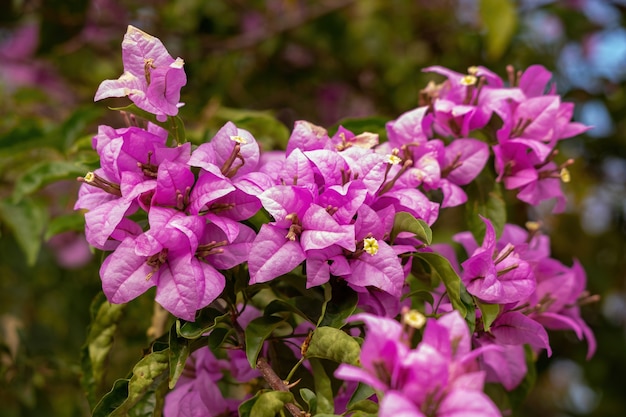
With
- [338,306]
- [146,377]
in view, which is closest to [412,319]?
[338,306]

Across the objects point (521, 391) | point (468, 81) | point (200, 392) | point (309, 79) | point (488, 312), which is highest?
point (468, 81)

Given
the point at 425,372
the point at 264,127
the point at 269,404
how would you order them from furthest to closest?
1. the point at 264,127
2. the point at 269,404
3. the point at 425,372

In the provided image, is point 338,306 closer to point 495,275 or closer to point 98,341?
point 495,275

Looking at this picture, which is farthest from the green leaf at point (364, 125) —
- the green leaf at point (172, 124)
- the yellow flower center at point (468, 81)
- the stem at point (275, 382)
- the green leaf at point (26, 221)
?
the green leaf at point (26, 221)

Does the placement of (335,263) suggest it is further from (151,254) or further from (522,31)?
(522,31)

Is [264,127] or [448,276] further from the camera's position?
[264,127]

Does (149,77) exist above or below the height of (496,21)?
above


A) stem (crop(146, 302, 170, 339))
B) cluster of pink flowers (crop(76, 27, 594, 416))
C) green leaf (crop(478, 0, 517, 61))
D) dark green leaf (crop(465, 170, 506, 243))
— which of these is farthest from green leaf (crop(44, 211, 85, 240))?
green leaf (crop(478, 0, 517, 61))

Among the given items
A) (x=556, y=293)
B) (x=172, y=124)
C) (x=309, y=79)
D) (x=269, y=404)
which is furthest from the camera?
(x=309, y=79)
